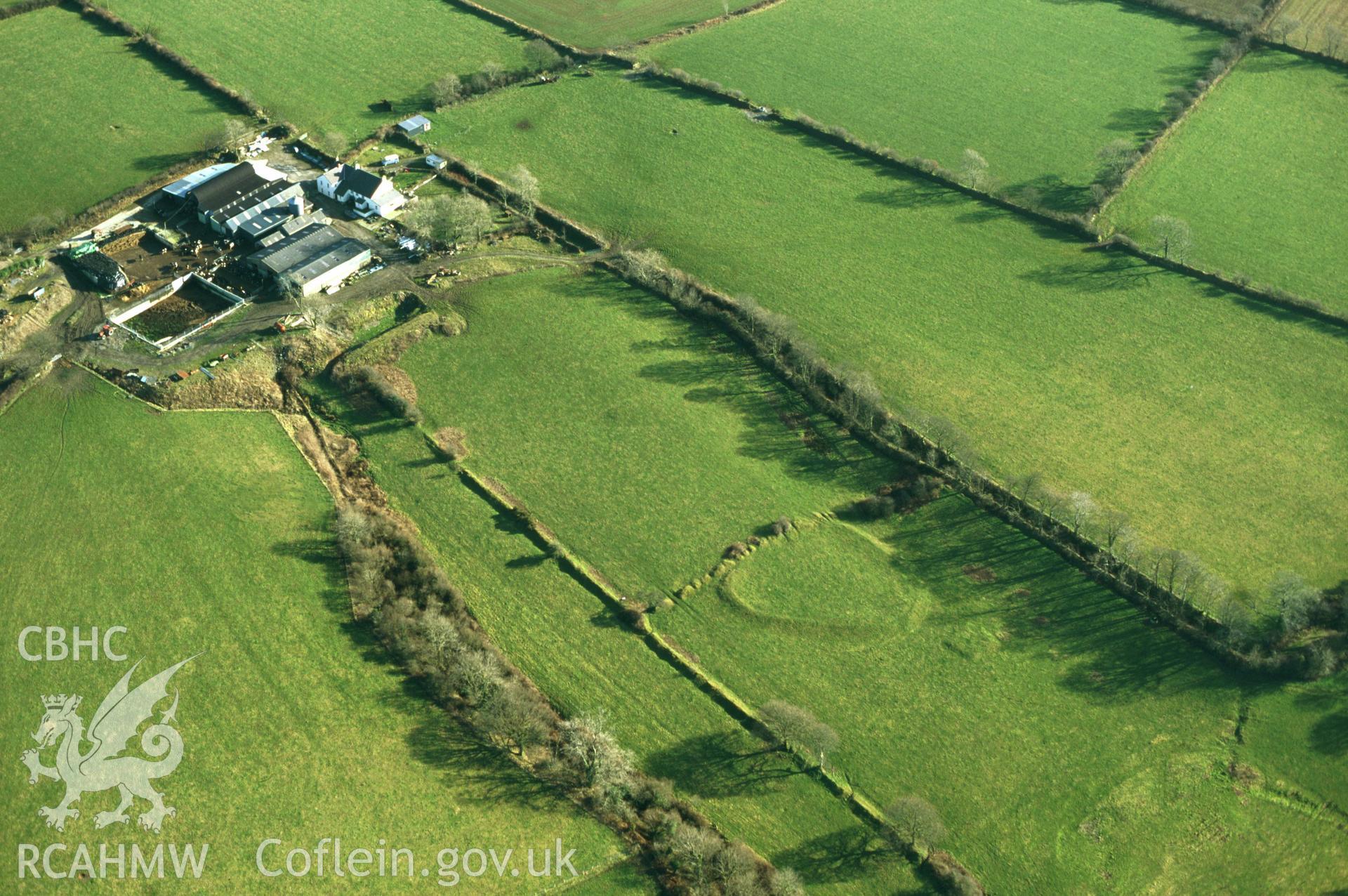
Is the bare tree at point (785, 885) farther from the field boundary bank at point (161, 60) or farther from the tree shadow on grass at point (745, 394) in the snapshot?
the field boundary bank at point (161, 60)

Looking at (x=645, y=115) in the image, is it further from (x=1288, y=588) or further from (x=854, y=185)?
(x=1288, y=588)

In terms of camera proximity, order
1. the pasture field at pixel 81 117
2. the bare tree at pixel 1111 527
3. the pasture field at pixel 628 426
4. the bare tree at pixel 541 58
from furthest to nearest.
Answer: the bare tree at pixel 541 58 → the pasture field at pixel 81 117 → the pasture field at pixel 628 426 → the bare tree at pixel 1111 527

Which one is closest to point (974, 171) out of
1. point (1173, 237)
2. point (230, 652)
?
point (1173, 237)

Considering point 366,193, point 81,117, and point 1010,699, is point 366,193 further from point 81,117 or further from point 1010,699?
point 1010,699

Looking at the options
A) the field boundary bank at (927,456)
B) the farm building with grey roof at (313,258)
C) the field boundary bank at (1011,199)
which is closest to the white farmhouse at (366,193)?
the farm building with grey roof at (313,258)

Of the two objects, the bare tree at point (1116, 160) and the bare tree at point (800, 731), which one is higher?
the bare tree at point (1116, 160)

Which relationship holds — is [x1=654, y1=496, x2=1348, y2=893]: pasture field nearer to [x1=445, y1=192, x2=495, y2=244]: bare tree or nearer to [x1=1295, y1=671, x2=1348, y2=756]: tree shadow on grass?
[x1=1295, y1=671, x2=1348, y2=756]: tree shadow on grass
